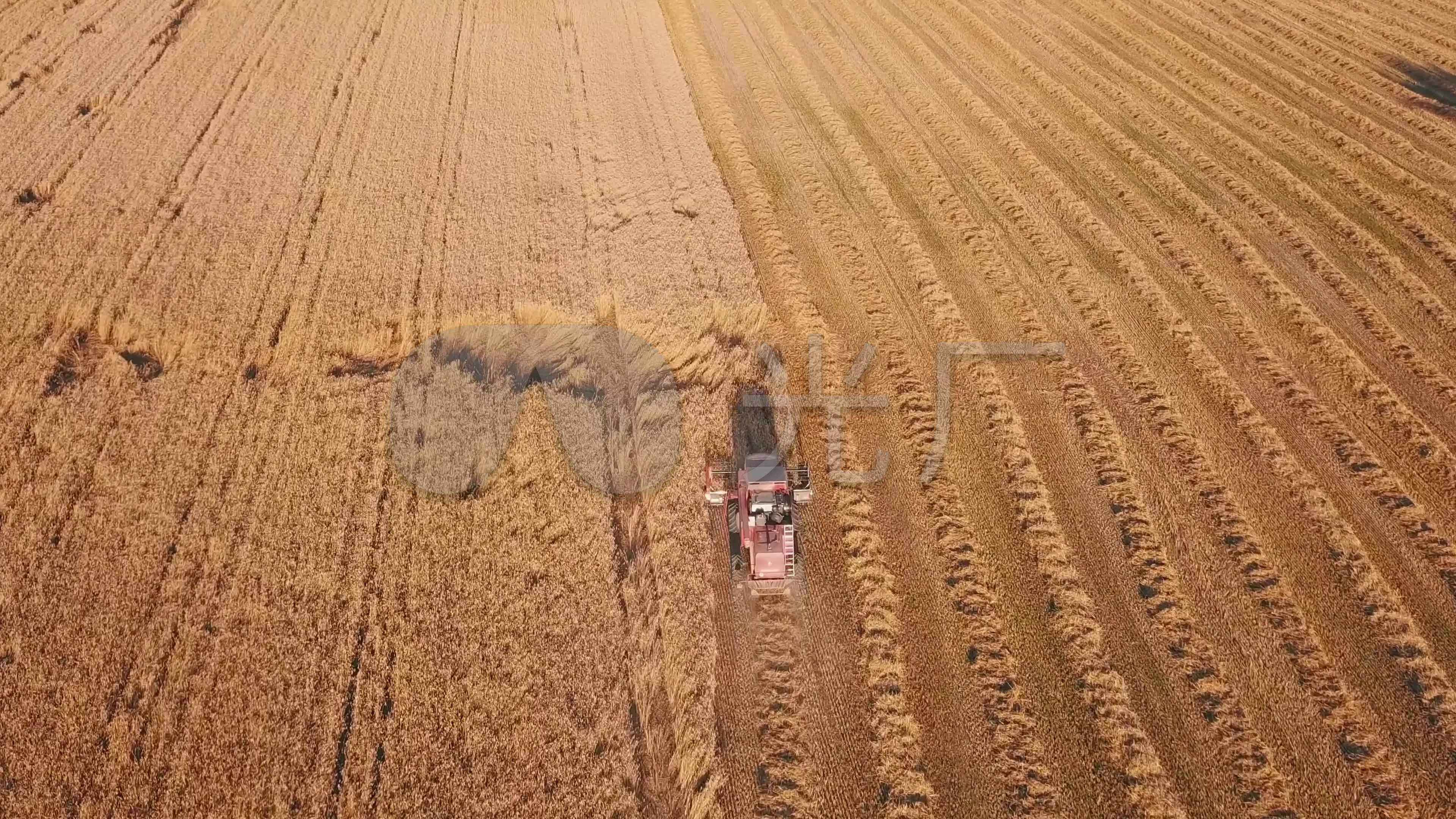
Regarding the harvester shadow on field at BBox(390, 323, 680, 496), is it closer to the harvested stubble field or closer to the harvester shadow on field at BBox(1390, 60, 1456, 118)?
the harvested stubble field

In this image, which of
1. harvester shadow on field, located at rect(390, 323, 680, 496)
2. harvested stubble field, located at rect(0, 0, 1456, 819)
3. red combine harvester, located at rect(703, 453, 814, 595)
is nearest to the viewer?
harvested stubble field, located at rect(0, 0, 1456, 819)

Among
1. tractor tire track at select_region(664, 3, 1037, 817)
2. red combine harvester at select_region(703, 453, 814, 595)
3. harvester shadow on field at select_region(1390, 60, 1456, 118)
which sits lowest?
tractor tire track at select_region(664, 3, 1037, 817)

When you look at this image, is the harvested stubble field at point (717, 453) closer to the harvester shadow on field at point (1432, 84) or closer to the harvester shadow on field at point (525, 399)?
the harvester shadow on field at point (525, 399)

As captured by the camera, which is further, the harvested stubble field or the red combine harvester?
the red combine harvester

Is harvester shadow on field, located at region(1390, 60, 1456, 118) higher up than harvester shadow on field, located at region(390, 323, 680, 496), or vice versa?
harvester shadow on field, located at region(1390, 60, 1456, 118)

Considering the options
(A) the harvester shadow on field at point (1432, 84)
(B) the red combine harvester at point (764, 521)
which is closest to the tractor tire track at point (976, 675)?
(B) the red combine harvester at point (764, 521)

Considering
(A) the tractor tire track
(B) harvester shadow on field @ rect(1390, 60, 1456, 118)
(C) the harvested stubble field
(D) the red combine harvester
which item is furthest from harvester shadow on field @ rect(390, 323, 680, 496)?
(B) harvester shadow on field @ rect(1390, 60, 1456, 118)
